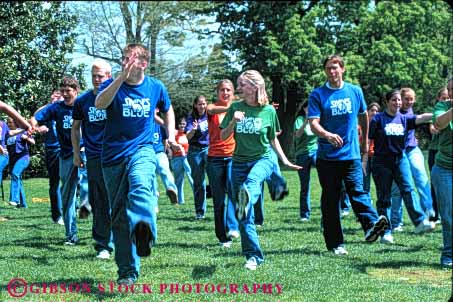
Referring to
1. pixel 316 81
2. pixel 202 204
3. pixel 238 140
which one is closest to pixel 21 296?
pixel 238 140

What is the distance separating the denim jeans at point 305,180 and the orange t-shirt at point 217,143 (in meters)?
3.33

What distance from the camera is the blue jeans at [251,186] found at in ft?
24.1

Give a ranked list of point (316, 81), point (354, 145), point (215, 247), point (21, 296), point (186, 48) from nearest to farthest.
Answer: point (21, 296), point (354, 145), point (215, 247), point (316, 81), point (186, 48)

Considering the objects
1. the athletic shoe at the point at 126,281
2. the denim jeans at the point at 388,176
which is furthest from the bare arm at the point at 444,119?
the athletic shoe at the point at 126,281

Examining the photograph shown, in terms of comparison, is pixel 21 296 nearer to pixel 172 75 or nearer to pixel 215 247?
pixel 215 247

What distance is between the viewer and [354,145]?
8.34m

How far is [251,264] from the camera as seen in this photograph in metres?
7.41

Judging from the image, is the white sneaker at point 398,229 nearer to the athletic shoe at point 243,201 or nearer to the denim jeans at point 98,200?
the athletic shoe at point 243,201

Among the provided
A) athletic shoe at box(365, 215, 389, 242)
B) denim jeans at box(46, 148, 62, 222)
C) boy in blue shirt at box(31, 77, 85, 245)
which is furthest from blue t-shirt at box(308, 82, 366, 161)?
denim jeans at box(46, 148, 62, 222)

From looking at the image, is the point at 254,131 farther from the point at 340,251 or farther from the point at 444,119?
the point at 444,119

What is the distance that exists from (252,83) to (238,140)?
0.67m

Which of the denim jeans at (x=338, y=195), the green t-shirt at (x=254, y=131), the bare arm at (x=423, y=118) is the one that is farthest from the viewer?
the bare arm at (x=423, y=118)

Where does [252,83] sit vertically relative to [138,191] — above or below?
above

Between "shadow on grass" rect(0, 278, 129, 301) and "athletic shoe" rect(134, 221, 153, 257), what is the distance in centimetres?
49
